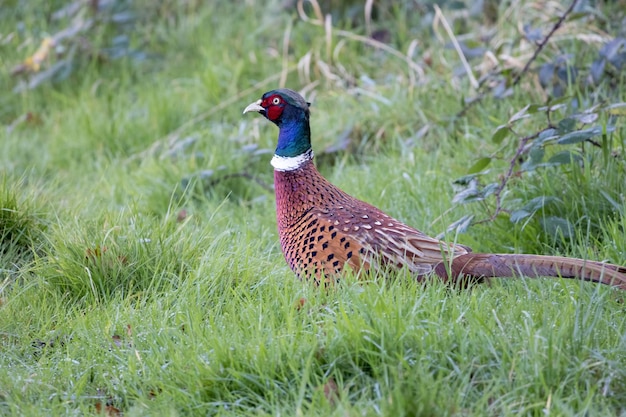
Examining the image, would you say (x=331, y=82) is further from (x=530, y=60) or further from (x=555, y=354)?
(x=555, y=354)

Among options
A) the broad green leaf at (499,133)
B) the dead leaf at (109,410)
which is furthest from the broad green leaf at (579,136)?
the dead leaf at (109,410)

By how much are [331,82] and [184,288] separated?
10.7 ft

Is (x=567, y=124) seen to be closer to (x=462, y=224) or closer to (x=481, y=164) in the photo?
(x=481, y=164)

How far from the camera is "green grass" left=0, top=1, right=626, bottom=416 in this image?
8.95ft

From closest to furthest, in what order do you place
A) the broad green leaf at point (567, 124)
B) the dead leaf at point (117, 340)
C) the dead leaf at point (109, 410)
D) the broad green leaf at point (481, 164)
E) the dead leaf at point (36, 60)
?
the dead leaf at point (109, 410) → the dead leaf at point (117, 340) → the broad green leaf at point (567, 124) → the broad green leaf at point (481, 164) → the dead leaf at point (36, 60)

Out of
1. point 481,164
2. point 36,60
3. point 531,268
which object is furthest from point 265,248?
point 36,60

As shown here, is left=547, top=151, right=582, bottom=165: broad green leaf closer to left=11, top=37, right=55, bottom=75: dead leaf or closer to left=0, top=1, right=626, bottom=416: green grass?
left=0, top=1, right=626, bottom=416: green grass

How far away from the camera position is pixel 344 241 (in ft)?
11.4

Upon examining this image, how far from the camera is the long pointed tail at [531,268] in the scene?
3031 millimetres

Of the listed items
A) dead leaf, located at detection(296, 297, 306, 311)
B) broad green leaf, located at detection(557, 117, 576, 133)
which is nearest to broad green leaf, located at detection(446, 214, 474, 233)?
broad green leaf, located at detection(557, 117, 576, 133)

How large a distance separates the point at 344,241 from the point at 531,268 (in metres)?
0.74

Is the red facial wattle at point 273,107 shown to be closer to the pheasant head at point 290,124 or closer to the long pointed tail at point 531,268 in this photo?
the pheasant head at point 290,124

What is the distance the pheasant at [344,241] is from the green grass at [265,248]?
0.09 metres

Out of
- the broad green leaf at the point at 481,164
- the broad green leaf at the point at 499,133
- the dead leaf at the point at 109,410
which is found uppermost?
the broad green leaf at the point at 499,133
